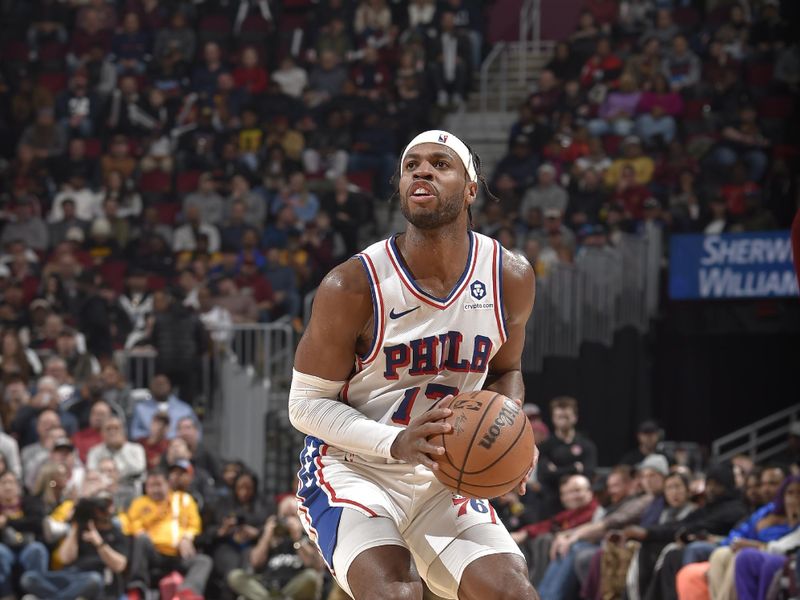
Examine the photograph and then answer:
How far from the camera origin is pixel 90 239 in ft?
53.9

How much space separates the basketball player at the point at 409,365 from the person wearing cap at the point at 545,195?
9727mm

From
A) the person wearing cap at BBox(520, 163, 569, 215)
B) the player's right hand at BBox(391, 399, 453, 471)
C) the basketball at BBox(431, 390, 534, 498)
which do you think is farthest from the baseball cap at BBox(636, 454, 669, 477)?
the player's right hand at BBox(391, 399, 453, 471)

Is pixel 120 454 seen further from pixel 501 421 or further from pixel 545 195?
pixel 501 421

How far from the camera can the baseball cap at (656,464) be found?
412 inches

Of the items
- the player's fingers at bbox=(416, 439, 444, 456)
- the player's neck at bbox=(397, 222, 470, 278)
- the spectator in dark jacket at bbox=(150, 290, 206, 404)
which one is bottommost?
the spectator in dark jacket at bbox=(150, 290, 206, 404)

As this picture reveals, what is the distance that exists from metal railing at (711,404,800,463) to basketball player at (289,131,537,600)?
8142 millimetres

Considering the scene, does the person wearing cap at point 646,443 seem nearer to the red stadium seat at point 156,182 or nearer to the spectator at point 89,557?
the spectator at point 89,557

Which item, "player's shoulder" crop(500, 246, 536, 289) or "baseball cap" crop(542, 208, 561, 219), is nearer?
"player's shoulder" crop(500, 246, 536, 289)

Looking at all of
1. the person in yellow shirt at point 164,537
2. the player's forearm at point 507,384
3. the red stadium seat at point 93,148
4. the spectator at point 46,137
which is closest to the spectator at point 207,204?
the red stadium seat at point 93,148

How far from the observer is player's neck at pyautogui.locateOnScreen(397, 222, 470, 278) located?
5152 mm

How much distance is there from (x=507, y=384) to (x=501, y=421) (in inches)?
25.7

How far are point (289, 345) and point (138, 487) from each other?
2.27 meters

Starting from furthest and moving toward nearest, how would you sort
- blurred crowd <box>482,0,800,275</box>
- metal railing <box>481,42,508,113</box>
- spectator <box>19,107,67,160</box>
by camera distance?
spectator <box>19,107,67,160</box> → metal railing <box>481,42,508,113</box> → blurred crowd <box>482,0,800,275</box>

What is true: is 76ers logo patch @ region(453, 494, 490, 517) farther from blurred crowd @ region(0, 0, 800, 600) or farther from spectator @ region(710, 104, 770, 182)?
spectator @ region(710, 104, 770, 182)
